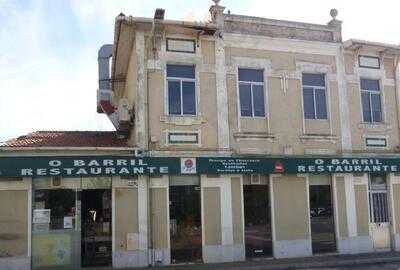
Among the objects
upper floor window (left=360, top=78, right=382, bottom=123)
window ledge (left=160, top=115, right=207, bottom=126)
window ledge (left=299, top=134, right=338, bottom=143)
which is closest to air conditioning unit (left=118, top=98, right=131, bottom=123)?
window ledge (left=160, top=115, right=207, bottom=126)

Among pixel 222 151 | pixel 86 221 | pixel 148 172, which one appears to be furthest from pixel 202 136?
pixel 86 221

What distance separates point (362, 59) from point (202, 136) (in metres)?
7.07

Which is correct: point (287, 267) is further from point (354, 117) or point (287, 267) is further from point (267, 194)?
point (354, 117)

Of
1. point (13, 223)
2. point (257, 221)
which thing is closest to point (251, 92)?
point (257, 221)

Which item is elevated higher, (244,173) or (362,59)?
(362,59)

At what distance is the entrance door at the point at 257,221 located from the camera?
1748cm

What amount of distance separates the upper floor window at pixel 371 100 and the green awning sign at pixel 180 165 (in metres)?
1.65

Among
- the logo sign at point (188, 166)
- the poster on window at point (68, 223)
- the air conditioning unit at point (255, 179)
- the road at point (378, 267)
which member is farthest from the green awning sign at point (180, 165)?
the road at point (378, 267)

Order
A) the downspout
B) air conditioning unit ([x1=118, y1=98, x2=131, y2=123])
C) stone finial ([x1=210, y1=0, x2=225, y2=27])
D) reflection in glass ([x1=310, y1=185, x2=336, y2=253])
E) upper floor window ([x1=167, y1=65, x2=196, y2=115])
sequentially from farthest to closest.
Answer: the downspout
reflection in glass ([x1=310, y1=185, x2=336, y2=253])
stone finial ([x1=210, y1=0, x2=225, y2=27])
air conditioning unit ([x1=118, y1=98, x2=131, y2=123])
upper floor window ([x1=167, y1=65, x2=196, y2=115])

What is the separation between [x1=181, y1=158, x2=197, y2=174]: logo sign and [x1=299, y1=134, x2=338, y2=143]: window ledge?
4.08m

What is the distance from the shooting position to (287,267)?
16047 mm

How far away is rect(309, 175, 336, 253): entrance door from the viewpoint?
18.4 meters

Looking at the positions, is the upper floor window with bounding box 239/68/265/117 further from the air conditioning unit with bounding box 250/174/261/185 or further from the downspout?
the downspout

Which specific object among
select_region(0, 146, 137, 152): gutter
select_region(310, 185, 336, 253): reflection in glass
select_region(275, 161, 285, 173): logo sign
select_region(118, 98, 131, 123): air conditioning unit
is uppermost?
select_region(118, 98, 131, 123): air conditioning unit
